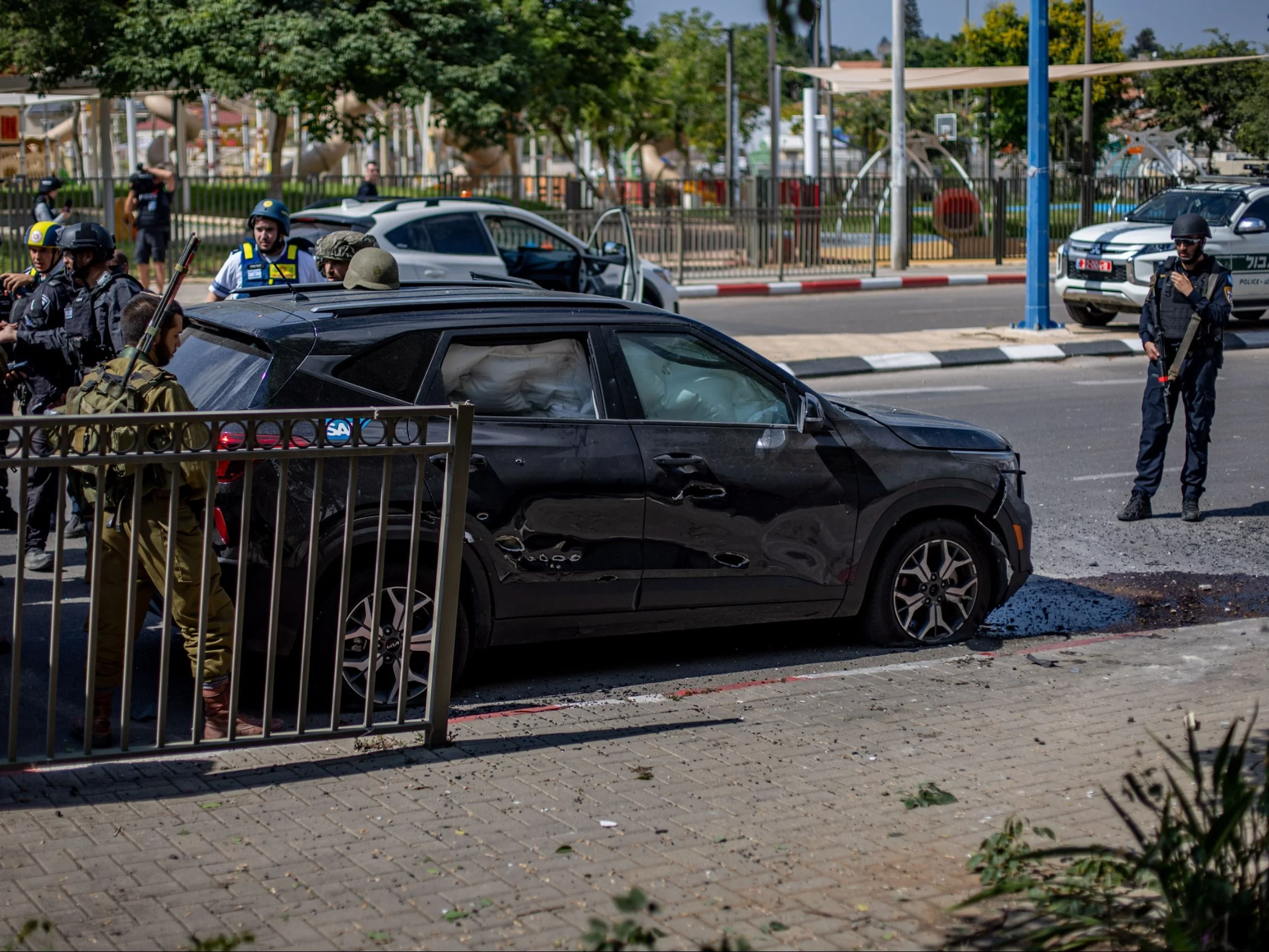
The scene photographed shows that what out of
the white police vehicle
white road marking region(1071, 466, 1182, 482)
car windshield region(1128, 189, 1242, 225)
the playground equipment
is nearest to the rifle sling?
white road marking region(1071, 466, 1182, 482)

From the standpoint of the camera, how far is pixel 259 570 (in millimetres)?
5355

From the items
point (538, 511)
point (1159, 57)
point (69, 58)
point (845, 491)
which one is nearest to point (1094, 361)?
point (845, 491)

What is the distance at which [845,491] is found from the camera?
6438mm

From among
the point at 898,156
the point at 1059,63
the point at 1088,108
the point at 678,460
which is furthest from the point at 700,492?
the point at 1059,63

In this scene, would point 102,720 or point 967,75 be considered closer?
point 102,720

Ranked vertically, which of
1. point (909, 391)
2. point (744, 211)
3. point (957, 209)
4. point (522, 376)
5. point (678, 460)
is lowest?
point (909, 391)

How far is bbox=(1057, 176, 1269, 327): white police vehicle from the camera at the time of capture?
18000 mm

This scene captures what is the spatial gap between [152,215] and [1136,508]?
15352 millimetres

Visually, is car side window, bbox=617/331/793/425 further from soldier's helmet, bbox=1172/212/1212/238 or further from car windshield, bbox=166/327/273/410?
soldier's helmet, bbox=1172/212/1212/238

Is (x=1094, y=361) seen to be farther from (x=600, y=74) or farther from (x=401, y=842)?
(x=600, y=74)

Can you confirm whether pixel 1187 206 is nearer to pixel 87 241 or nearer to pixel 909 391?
pixel 909 391

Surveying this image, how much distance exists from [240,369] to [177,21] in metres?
21.5

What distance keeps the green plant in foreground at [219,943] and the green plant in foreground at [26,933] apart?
349mm

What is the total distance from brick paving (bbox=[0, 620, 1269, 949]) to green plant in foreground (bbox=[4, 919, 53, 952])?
0.12 feet
